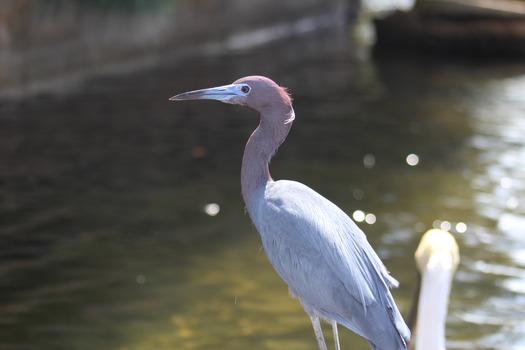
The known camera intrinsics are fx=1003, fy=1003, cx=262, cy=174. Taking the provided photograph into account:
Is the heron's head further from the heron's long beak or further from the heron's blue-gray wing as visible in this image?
the heron's blue-gray wing

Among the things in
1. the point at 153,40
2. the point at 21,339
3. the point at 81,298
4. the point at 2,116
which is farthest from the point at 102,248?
the point at 153,40

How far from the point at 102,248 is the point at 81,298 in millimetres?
858

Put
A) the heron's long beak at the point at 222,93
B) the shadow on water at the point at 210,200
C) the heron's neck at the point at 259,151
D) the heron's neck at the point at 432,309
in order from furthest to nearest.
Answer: the shadow on water at the point at 210,200, the heron's neck at the point at 432,309, the heron's neck at the point at 259,151, the heron's long beak at the point at 222,93

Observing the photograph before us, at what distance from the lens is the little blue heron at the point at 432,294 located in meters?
4.76

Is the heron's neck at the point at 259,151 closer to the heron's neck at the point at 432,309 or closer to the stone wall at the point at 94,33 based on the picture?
the heron's neck at the point at 432,309

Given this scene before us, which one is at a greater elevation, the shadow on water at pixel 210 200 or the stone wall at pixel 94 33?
the stone wall at pixel 94 33

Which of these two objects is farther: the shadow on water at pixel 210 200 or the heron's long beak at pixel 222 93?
the shadow on water at pixel 210 200

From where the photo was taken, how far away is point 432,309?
15.7 ft

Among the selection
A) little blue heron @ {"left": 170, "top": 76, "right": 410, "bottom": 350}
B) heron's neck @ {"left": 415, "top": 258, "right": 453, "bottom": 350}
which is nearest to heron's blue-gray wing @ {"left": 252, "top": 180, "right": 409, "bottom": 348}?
little blue heron @ {"left": 170, "top": 76, "right": 410, "bottom": 350}

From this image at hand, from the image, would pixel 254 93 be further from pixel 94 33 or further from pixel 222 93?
pixel 94 33

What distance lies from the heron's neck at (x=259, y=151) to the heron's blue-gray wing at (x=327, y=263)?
8cm

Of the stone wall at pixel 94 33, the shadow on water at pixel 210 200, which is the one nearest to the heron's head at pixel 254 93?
the shadow on water at pixel 210 200

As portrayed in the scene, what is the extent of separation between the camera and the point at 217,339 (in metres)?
6.32

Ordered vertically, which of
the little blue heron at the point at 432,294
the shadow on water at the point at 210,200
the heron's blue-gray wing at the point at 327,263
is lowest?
the heron's blue-gray wing at the point at 327,263
